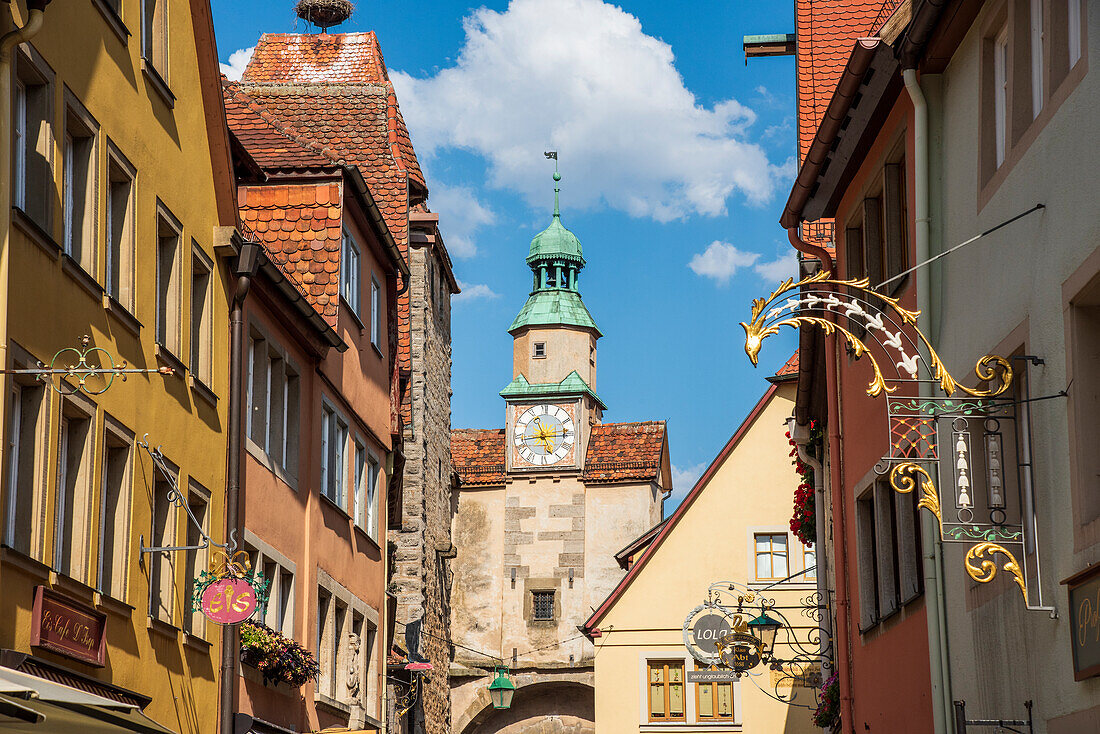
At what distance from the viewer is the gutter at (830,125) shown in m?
11.3

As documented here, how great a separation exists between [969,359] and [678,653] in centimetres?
2010

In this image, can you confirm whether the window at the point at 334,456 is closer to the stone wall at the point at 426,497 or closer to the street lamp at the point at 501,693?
the stone wall at the point at 426,497

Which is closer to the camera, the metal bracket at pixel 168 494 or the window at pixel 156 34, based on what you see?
the metal bracket at pixel 168 494

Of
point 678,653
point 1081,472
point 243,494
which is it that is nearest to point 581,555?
point 678,653

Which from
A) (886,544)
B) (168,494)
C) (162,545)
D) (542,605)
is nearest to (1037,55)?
(886,544)

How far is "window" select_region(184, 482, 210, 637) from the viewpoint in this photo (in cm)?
1366

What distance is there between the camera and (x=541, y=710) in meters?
48.4

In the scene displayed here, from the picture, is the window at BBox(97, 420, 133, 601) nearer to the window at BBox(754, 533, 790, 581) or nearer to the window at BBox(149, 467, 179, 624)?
the window at BBox(149, 467, 179, 624)

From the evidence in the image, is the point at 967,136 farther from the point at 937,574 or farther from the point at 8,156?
the point at 8,156

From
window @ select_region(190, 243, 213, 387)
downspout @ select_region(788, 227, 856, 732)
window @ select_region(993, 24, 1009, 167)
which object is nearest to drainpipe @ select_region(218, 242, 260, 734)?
window @ select_region(190, 243, 213, 387)

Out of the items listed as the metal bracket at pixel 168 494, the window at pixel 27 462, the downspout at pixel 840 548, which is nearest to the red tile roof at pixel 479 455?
the downspout at pixel 840 548

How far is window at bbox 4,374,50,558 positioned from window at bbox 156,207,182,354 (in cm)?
291

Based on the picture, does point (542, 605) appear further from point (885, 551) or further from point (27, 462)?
point (27, 462)

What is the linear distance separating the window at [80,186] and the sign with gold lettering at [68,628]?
2.37m
